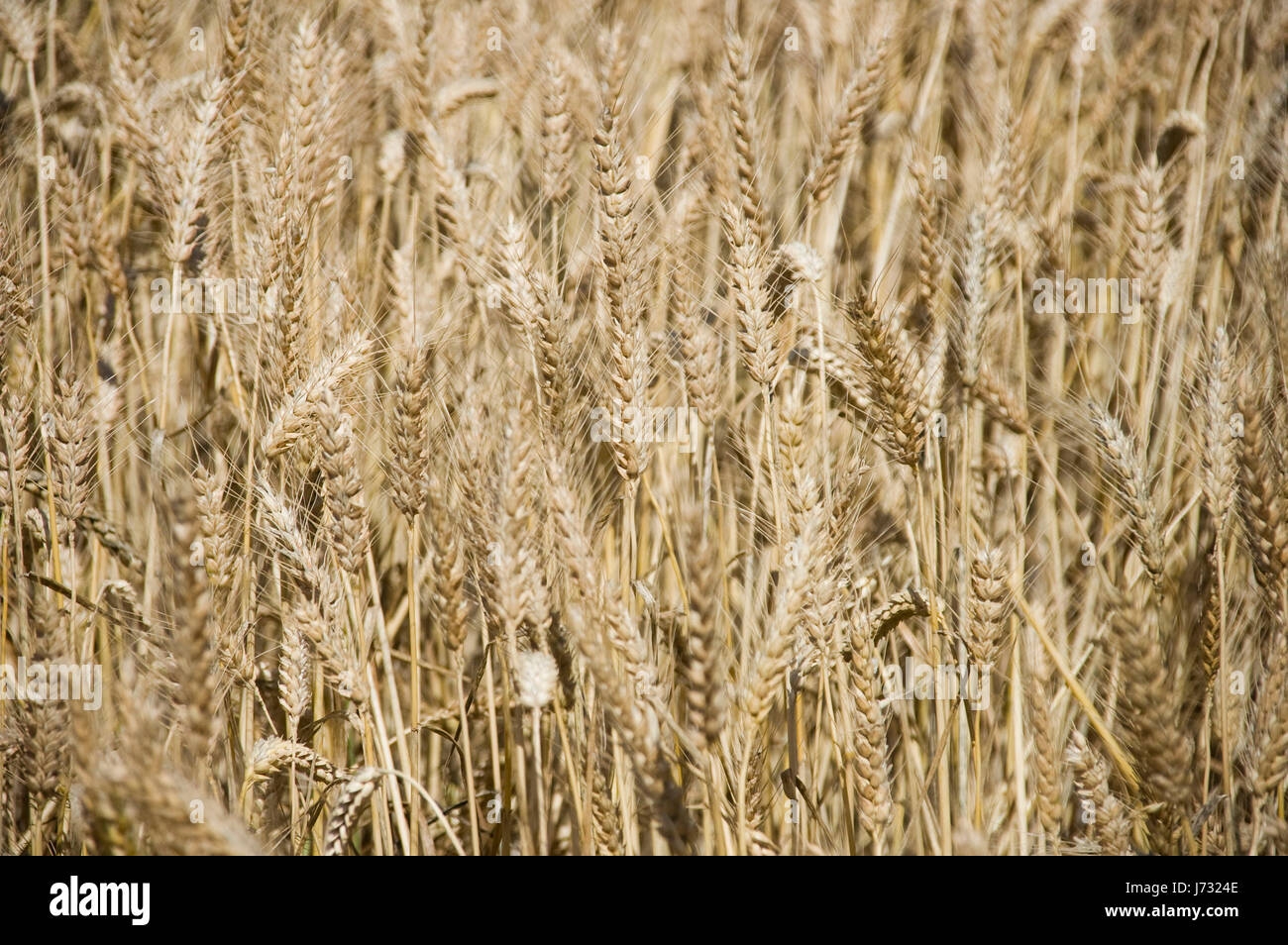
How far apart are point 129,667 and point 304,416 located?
50cm

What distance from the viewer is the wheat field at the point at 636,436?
1.29 metres

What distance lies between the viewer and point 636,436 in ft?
4.24

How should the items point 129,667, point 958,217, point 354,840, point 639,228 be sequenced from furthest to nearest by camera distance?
point 958,217 → point 354,840 → point 639,228 → point 129,667

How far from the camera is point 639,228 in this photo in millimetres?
1429

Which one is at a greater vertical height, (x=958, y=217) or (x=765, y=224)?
(x=958, y=217)

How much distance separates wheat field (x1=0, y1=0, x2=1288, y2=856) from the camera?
129 centimetres

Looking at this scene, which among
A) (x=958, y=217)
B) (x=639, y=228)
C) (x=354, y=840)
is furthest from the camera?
(x=958, y=217)
